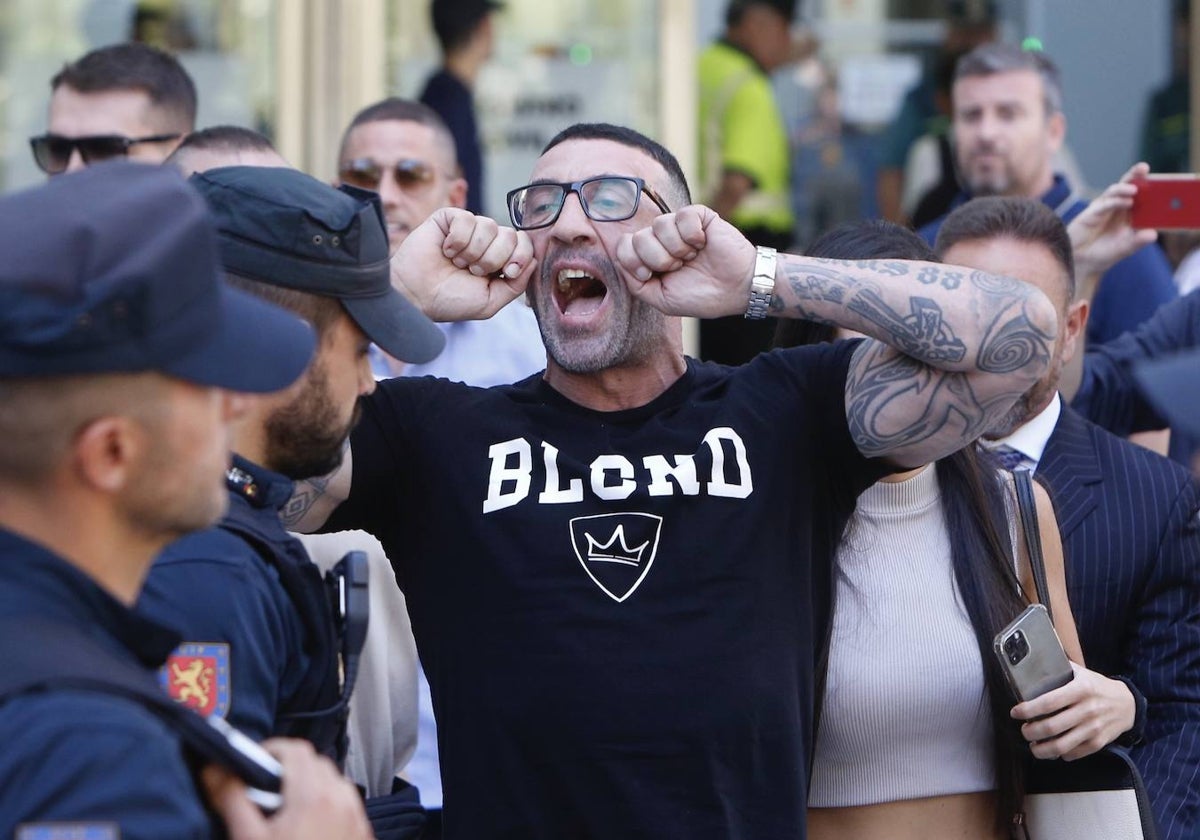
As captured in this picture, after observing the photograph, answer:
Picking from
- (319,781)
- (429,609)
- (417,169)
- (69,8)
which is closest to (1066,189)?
(417,169)

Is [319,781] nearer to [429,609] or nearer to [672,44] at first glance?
[429,609]

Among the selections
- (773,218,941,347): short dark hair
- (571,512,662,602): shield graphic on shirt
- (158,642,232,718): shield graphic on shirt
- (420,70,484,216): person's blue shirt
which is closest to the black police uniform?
(158,642,232,718): shield graphic on shirt

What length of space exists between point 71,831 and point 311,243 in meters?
1.20

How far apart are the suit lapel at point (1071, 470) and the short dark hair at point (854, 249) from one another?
485mm

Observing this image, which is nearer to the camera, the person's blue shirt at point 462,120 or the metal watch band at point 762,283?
the metal watch band at point 762,283

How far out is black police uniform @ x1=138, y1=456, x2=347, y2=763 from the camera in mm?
2121

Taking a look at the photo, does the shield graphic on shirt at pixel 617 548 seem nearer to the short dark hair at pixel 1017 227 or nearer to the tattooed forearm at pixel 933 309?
the tattooed forearm at pixel 933 309

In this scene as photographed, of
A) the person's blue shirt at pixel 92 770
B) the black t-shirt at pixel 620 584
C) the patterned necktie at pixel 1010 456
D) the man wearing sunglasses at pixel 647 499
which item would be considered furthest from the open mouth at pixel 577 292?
the person's blue shirt at pixel 92 770

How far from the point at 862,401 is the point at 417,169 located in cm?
266

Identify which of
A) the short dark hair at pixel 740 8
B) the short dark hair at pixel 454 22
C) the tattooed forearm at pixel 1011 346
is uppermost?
the short dark hair at pixel 740 8

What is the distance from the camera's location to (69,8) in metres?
7.30

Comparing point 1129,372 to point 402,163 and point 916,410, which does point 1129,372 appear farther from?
point 402,163

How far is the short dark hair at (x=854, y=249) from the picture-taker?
3.53 m

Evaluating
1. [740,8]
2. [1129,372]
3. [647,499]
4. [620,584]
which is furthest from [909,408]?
[740,8]
